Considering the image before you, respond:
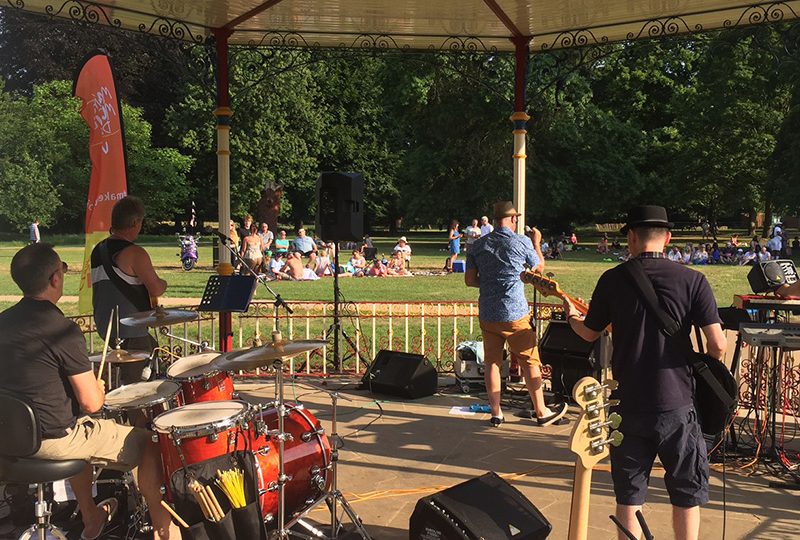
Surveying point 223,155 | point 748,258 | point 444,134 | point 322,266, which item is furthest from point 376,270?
point 444,134

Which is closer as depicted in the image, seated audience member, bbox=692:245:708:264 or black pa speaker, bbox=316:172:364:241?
black pa speaker, bbox=316:172:364:241

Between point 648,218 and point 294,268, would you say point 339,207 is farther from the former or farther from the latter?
point 294,268

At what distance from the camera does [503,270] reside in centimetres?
600

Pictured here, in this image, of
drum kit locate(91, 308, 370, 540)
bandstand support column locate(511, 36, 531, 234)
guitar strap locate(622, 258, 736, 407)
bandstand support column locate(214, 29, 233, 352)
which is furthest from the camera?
bandstand support column locate(511, 36, 531, 234)

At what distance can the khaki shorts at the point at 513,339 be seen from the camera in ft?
20.0

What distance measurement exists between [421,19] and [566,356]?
13.0ft

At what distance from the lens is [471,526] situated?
3.30 m

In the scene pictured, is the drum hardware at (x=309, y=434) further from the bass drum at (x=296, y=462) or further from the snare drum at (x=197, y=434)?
the snare drum at (x=197, y=434)

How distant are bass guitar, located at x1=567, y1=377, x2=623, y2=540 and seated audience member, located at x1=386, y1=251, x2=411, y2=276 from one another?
1770cm

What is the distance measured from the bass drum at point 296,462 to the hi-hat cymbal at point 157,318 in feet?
2.90

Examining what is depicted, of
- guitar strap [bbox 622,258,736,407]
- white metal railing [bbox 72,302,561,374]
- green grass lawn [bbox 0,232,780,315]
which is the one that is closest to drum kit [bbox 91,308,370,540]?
guitar strap [bbox 622,258,736,407]

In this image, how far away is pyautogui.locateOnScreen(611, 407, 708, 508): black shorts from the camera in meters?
3.23

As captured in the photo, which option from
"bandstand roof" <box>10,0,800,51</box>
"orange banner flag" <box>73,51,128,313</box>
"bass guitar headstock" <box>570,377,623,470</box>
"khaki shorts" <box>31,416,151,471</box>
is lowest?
"khaki shorts" <box>31,416,151,471</box>

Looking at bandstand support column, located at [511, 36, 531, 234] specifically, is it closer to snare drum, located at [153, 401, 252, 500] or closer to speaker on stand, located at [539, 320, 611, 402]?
speaker on stand, located at [539, 320, 611, 402]
